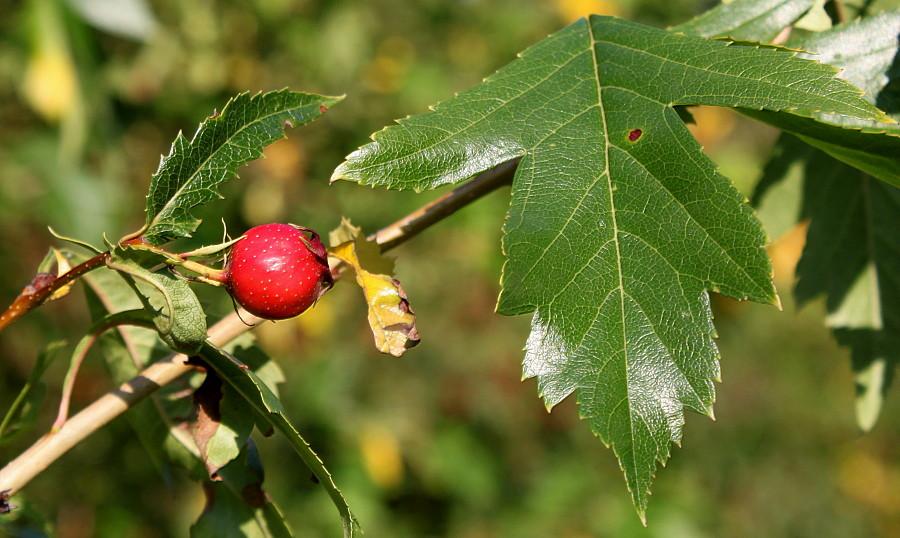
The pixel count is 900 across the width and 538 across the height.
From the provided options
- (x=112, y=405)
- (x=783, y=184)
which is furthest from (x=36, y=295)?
(x=783, y=184)

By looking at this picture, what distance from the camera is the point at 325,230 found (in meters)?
2.83

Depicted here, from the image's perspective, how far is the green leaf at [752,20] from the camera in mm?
921

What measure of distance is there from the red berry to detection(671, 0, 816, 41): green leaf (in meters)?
0.55

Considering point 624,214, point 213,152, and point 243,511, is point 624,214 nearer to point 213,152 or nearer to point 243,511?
point 213,152

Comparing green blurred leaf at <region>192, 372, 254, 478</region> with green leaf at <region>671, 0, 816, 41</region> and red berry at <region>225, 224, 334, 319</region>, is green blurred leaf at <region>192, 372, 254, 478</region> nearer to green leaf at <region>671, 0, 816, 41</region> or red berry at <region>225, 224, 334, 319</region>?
red berry at <region>225, 224, 334, 319</region>

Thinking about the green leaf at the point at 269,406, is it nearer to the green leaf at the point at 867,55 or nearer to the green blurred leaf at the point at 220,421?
the green blurred leaf at the point at 220,421

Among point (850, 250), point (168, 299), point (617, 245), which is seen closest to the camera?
point (168, 299)

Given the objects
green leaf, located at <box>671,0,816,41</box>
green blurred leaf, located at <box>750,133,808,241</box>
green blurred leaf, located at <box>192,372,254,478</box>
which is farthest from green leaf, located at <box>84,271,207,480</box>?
green blurred leaf, located at <box>750,133,808,241</box>

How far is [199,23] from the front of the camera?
2691 mm

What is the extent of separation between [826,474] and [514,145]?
5518mm

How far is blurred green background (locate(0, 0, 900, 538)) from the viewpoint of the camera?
2.48 metres

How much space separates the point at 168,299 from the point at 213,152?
6.2 inches

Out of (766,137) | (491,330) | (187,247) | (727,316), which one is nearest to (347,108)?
(187,247)

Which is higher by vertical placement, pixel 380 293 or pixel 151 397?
pixel 380 293
